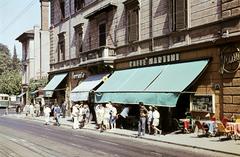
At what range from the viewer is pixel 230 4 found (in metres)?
21.0

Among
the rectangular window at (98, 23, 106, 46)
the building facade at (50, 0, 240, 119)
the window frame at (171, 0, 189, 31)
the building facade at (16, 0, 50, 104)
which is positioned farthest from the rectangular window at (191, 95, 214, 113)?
the building facade at (16, 0, 50, 104)

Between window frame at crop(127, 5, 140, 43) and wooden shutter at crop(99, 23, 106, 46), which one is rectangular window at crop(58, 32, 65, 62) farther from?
window frame at crop(127, 5, 140, 43)

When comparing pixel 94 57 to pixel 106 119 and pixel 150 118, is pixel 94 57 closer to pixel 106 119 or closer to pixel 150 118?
pixel 106 119

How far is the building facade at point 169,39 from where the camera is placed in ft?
69.3

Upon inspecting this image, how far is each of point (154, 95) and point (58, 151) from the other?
29.2ft

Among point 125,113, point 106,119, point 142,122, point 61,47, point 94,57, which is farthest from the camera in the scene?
point 61,47

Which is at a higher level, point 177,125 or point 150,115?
point 150,115

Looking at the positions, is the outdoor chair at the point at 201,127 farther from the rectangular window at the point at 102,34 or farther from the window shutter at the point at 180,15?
the rectangular window at the point at 102,34

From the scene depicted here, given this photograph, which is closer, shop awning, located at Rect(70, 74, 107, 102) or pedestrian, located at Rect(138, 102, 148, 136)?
pedestrian, located at Rect(138, 102, 148, 136)

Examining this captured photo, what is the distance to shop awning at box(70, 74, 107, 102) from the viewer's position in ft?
112

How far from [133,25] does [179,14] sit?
5.71 metres

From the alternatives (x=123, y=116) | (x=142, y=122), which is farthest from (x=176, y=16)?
(x=123, y=116)

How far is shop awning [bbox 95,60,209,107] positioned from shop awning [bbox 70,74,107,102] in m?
2.15

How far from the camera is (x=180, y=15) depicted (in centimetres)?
2517
